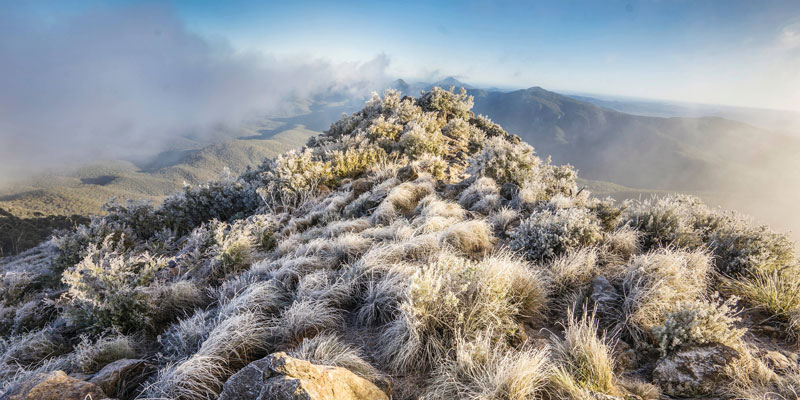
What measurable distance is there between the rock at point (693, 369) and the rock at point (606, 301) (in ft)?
2.07

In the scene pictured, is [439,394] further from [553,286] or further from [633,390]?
[553,286]

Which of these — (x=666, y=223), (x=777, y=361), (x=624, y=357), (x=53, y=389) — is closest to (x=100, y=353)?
(x=53, y=389)

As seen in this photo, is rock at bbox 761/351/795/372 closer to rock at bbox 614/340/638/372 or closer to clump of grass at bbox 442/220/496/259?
rock at bbox 614/340/638/372

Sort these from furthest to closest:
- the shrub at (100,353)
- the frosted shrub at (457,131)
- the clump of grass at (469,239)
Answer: the frosted shrub at (457,131), the clump of grass at (469,239), the shrub at (100,353)

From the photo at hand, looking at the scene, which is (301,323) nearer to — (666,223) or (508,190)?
(666,223)

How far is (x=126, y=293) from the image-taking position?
359 cm

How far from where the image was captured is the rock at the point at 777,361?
251cm

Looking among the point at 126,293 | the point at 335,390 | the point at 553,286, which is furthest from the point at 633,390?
the point at 126,293

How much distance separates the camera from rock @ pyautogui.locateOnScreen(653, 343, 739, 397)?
2.23 m

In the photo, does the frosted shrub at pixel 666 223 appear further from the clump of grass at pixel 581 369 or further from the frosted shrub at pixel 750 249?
the clump of grass at pixel 581 369

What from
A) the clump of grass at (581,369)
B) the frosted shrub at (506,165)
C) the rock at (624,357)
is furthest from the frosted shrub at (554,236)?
the frosted shrub at (506,165)

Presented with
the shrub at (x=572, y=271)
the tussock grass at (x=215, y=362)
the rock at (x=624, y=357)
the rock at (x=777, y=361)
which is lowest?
the tussock grass at (x=215, y=362)

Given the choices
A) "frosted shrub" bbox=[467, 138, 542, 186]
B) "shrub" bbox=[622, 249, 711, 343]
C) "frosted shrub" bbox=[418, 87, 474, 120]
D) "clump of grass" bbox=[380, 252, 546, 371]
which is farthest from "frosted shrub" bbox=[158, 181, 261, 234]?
"frosted shrub" bbox=[418, 87, 474, 120]

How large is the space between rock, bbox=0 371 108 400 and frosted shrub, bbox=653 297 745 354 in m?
4.23
